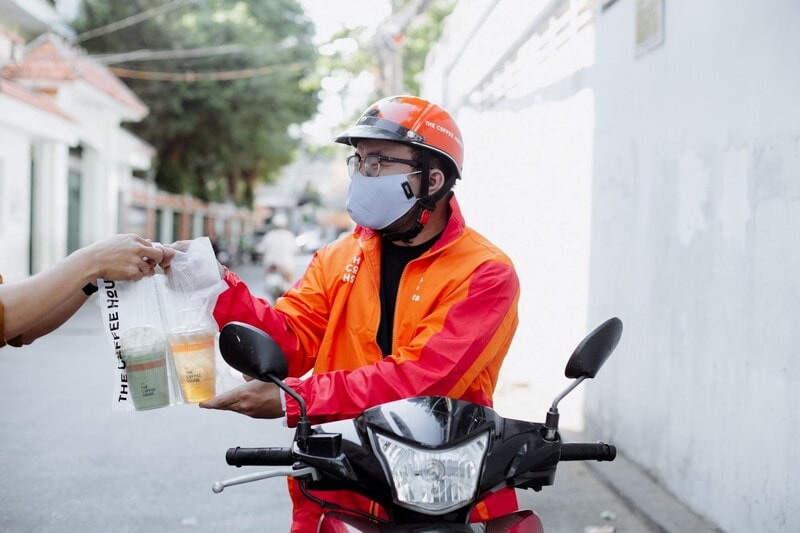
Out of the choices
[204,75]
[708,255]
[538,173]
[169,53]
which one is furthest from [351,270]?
[204,75]

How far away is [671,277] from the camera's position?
17.4 ft

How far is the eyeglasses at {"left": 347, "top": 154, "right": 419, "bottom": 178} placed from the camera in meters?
2.90

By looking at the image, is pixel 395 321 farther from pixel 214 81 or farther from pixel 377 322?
pixel 214 81

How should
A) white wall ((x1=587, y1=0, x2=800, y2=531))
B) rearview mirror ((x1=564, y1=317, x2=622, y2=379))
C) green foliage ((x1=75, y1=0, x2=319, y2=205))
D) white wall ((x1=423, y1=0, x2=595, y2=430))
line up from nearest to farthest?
rearview mirror ((x1=564, y1=317, x2=622, y2=379)) < white wall ((x1=587, y1=0, x2=800, y2=531)) < white wall ((x1=423, y1=0, x2=595, y2=430)) < green foliage ((x1=75, y1=0, x2=319, y2=205))

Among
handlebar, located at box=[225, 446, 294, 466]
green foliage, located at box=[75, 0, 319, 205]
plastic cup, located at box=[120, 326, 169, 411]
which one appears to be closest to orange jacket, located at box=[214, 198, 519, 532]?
handlebar, located at box=[225, 446, 294, 466]

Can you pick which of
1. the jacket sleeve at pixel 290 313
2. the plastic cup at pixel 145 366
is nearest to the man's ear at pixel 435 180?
the jacket sleeve at pixel 290 313

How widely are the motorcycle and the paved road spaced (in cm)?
282

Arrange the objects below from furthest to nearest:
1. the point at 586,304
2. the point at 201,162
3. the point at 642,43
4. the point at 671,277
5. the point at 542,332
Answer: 1. the point at 201,162
2. the point at 542,332
3. the point at 586,304
4. the point at 642,43
5. the point at 671,277

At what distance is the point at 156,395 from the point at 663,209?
3.71 m

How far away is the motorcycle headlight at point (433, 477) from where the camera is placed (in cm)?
193

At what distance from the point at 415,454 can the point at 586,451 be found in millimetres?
624

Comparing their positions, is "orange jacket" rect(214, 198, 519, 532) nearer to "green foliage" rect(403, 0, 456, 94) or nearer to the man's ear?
the man's ear

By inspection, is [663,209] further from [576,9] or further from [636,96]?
[576,9]

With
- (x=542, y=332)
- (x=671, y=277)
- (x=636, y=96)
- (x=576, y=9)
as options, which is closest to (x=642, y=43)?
(x=636, y=96)
